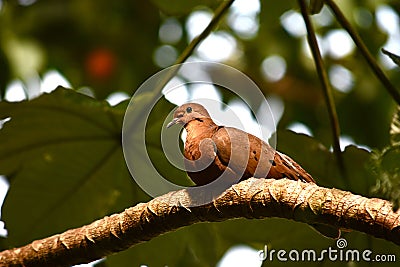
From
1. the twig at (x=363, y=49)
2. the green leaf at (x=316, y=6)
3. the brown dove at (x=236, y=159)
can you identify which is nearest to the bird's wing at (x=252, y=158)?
the brown dove at (x=236, y=159)

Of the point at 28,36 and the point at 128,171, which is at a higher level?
the point at 28,36

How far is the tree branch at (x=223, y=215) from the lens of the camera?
157 centimetres

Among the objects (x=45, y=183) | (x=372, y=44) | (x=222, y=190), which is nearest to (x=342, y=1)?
(x=372, y=44)

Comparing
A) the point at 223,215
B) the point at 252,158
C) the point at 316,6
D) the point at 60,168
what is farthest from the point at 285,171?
the point at 60,168

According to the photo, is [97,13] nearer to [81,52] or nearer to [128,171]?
[81,52]

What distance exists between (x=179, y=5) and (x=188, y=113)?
23.3 inches

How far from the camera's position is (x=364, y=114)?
13.2 feet

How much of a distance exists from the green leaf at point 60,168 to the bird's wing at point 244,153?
413 mm

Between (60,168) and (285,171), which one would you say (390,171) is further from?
(60,168)

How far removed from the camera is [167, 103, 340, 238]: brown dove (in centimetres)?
194

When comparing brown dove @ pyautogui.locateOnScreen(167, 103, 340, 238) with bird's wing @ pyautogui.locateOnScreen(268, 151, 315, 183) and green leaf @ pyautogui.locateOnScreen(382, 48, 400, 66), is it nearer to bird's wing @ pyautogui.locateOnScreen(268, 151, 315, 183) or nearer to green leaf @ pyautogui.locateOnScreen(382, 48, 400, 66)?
bird's wing @ pyautogui.locateOnScreen(268, 151, 315, 183)

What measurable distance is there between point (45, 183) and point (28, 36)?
1.75 m

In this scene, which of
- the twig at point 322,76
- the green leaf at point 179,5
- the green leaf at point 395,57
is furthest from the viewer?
the green leaf at point 179,5

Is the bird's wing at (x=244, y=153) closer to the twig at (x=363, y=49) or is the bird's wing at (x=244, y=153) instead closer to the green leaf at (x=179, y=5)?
the twig at (x=363, y=49)
